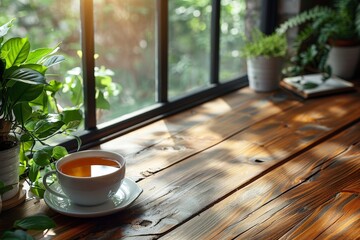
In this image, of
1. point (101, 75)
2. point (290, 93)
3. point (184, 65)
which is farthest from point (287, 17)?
point (101, 75)

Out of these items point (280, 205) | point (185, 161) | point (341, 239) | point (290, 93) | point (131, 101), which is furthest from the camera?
point (131, 101)

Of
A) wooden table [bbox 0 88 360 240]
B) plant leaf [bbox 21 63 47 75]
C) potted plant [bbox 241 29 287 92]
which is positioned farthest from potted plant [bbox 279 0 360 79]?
plant leaf [bbox 21 63 47 75]

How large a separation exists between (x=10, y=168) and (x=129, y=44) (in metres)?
1.90

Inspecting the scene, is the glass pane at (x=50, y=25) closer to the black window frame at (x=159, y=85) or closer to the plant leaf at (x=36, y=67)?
the black window frame at (x=159, y=85)

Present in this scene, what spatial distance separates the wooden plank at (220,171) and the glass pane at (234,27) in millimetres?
590

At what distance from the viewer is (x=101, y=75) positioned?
1907 mm

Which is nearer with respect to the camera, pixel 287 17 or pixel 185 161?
pixel 185 161

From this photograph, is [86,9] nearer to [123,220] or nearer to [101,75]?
[101,75]

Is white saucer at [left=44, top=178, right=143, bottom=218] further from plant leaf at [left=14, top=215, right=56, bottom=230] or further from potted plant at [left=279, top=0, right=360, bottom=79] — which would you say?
potted plant at [left=279, top=0, right=360, bottom=79]

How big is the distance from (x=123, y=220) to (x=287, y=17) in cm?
159

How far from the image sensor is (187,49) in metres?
3.14

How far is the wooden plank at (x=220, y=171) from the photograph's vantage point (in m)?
1.33

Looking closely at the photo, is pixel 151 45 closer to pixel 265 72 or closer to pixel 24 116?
pixel 265 72

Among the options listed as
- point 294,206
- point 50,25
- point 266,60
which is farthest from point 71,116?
point 50,25
